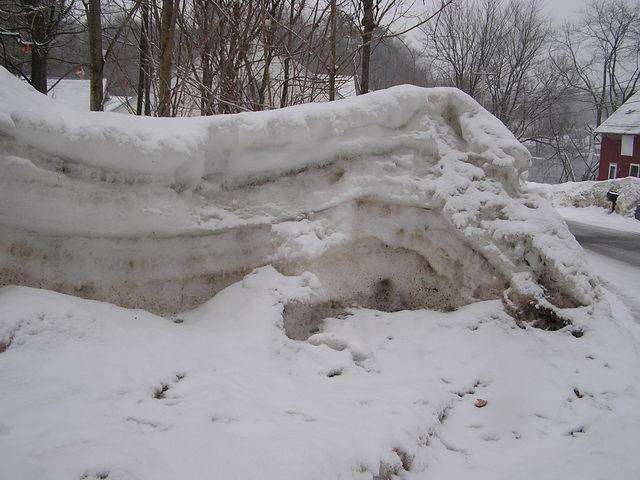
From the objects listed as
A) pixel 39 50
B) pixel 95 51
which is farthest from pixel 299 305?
pixel 39 50

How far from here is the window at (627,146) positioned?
94.1 ft

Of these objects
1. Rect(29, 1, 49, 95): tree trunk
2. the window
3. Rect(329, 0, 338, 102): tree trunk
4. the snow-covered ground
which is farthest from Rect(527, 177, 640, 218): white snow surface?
Rect(29, 1, 49, 95): tree trunk

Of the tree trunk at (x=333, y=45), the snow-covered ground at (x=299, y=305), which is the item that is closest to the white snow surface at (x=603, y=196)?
the tree trunk at (x=333, y=45)

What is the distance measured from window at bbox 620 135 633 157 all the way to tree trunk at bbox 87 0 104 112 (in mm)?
29664

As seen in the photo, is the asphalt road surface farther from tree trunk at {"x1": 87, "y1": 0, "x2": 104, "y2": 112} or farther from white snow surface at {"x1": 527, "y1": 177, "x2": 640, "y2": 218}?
tree trunk at {"x1": 87, "y1": 0, "x2": 104, "y2": 112}

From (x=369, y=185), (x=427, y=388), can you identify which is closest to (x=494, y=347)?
(x=427, y=388)

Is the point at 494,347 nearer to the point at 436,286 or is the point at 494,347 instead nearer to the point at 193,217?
the point at 436,286

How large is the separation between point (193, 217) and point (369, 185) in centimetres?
148

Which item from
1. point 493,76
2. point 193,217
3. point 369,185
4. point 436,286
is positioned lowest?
point 436,286

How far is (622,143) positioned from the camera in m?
29.2

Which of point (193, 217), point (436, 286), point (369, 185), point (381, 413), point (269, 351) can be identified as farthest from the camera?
point (436, 286)

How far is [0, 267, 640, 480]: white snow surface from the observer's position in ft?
7.73

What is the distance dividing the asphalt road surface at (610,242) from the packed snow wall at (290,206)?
624cm

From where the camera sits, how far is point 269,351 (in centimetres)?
339
